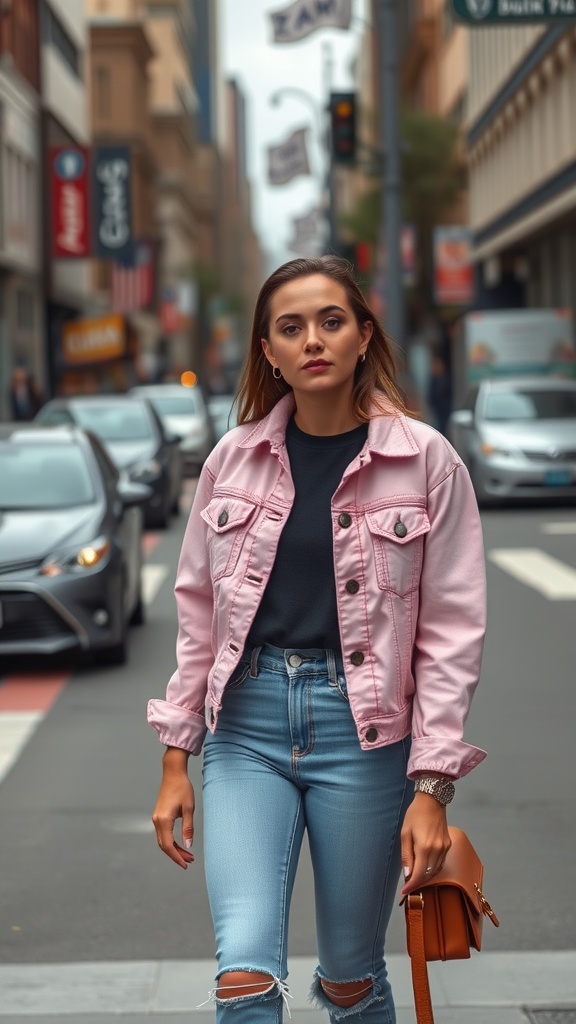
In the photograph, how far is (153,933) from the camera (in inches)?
209

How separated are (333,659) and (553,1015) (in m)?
1.61

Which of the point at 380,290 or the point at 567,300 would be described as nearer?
the point at 380,290

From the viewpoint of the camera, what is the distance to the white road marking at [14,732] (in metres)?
7.98

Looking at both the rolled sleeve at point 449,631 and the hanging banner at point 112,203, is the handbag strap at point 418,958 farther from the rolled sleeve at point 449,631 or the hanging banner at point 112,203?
the hanging banner at point 112,203

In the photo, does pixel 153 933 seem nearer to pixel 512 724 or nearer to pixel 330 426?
pixel 330 426

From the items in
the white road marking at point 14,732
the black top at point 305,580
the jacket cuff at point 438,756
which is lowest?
the white road marking at point 14,732

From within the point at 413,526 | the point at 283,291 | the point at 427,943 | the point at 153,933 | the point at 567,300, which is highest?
the point at 567,300

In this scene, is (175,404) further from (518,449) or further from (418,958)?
(418,958)

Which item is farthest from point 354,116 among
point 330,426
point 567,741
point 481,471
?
point 330,426

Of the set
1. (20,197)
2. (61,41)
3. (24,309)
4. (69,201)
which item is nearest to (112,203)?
(69,201)

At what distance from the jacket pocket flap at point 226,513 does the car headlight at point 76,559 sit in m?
6.79

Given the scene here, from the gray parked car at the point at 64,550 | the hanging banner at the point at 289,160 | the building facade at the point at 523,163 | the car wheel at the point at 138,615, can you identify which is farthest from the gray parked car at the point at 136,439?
the hanging banner at the point at 289,160

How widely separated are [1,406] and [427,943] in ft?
132

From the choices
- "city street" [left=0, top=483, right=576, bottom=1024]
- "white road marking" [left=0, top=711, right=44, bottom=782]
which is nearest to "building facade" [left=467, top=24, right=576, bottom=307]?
"city street" [left=0, top=483, right=576, bottom=1024]
